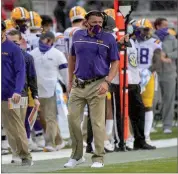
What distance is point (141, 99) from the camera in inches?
638

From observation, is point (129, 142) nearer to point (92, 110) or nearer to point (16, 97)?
point (92, 110)

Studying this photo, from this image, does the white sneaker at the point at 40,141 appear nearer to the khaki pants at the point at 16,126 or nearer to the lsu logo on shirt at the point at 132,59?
the lsu logo on shirt at the point at 132,59

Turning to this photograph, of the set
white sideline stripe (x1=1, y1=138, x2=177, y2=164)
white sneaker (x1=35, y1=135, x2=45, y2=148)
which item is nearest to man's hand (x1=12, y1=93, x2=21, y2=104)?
white sideline stripe (x1=1, y1=138, x2=177, y2=164)

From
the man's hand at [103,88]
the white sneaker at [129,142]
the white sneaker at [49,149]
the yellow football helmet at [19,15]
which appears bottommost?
the white sneaker at [49,149]

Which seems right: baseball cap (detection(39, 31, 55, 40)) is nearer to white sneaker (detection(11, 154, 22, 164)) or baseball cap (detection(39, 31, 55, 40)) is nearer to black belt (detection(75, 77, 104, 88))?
white sneaker (detection(11, 154, 22, 164))

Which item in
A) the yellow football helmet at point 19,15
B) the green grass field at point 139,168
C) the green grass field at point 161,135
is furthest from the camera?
the green grass field at point 161,135

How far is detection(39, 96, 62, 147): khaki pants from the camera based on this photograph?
53.1ft

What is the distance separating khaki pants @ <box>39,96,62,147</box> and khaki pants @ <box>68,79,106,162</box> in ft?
10.0

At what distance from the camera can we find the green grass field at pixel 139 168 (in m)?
12.4

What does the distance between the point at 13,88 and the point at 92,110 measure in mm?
1132

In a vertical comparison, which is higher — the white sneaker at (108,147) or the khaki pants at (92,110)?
the khaki pants at (92,110)

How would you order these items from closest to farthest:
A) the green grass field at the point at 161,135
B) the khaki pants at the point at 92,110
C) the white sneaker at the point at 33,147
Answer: the khaki pants at the point at 92,110, the white sneaker at the point at 33,147, the green grass field at the point at 161,135

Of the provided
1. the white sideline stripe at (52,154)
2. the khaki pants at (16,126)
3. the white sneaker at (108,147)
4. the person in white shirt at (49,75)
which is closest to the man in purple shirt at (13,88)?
the khaki pants at (16,126)

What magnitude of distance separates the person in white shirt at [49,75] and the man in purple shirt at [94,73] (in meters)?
2.90
